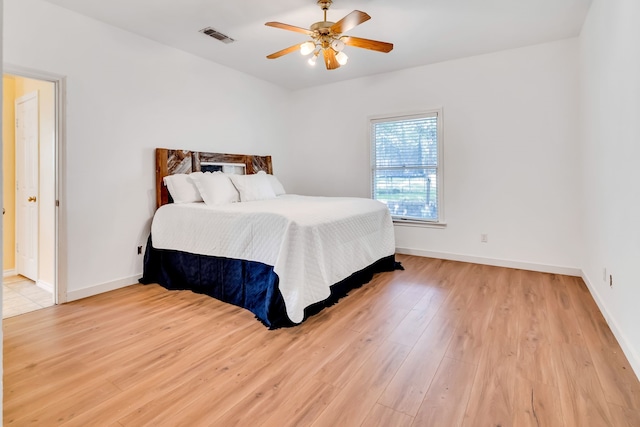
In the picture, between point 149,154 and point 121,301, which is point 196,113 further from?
point 121,301

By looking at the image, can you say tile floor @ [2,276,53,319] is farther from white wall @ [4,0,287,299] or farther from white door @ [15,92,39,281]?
white wall @ [4,0,287,299]

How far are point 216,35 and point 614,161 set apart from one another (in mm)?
3715

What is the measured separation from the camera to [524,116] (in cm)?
396

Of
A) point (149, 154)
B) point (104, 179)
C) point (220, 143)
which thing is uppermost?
point (220, 143)

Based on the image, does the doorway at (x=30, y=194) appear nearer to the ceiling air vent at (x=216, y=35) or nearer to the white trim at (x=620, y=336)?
the ceiling air vent at (x=216, y=35)

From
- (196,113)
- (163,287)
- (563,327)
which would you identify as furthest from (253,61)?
(563,327)

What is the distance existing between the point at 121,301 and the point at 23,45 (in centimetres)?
229

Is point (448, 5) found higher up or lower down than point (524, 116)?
higher up

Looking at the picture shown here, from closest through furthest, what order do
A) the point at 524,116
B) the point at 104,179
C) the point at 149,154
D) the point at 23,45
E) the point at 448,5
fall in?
1. the point at 23,45
2. the point at 448,5
3. the point at 104,179
4. the point at 149,154
5. the point at 524,116

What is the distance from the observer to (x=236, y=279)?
299 centimetres

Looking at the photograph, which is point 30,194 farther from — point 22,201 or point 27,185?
point 22,201

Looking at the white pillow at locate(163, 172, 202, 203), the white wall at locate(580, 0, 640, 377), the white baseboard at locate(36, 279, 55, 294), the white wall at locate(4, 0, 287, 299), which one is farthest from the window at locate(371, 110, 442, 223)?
the white baseboard at locate(36, 279, 55, 294)

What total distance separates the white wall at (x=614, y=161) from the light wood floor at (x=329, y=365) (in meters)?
0.25

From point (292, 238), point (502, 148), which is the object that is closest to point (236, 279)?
point (292, 238)
